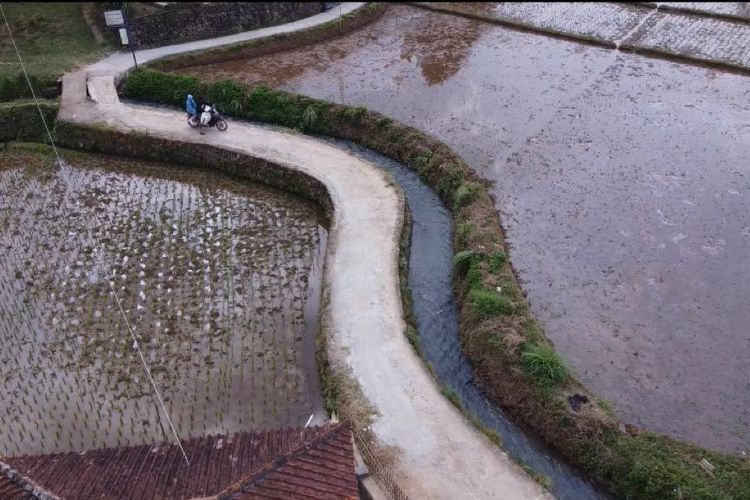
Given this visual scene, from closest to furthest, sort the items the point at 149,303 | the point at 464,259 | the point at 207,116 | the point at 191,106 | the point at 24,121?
the point at 149,303, the point at 464,259, the point at 207,116, the point at 191,106, the point at 24,121

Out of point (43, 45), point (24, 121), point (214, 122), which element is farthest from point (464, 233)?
point (43, 45)

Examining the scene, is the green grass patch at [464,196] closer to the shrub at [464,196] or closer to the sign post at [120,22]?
the shrub at [464,196]

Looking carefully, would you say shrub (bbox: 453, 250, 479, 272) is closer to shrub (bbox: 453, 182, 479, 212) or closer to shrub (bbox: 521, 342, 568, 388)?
shrub (bbox: 453, 182, 479, 212)

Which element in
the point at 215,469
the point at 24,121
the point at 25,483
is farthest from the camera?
the point at 24,121

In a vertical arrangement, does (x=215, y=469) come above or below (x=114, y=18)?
above

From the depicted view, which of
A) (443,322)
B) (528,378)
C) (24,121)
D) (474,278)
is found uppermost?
(528,378)

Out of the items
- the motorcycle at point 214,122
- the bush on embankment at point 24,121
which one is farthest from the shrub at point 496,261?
the bush on embankment at point 24,121

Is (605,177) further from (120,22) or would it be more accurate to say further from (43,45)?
(43,45)
